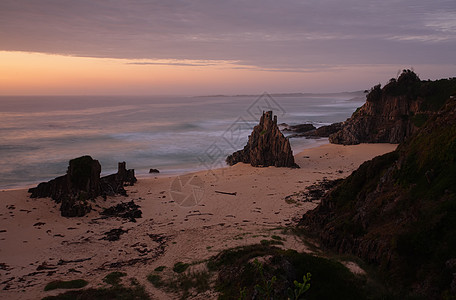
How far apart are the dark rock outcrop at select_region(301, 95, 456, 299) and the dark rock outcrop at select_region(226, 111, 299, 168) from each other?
1430 cm

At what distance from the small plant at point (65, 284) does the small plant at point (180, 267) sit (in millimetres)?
2888

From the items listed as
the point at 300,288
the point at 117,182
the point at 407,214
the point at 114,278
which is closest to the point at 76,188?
the point at 117,182

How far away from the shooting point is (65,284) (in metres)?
10.4

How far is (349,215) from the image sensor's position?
488 inches

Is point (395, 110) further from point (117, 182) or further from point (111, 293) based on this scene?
point (111, 293)

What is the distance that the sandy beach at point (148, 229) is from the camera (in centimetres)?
1177

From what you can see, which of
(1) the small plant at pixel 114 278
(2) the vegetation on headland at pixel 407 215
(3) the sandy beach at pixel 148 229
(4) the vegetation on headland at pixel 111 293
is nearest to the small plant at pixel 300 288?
(2) the vegetation on headland at pixel 407 215

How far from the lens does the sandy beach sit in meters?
11.8

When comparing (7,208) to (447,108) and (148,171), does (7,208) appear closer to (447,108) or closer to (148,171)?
(148,171)

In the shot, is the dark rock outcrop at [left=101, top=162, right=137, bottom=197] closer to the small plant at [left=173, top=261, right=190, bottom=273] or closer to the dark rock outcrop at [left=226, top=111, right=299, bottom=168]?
the small plant at [left=173, top=261, right=190, bottom=273]

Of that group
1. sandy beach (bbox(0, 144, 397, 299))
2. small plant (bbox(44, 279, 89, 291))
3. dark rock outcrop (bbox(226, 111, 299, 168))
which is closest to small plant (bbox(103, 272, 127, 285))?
sandy beach (bbox(0, 144, 397, 299))

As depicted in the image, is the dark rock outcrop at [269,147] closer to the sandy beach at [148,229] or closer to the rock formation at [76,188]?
the sandy beach at [148,229]

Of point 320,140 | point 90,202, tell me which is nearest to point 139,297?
point 90,202

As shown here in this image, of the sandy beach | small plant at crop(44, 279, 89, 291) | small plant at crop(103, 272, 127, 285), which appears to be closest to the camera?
small plant at crop(44, 279, 89, 291)
